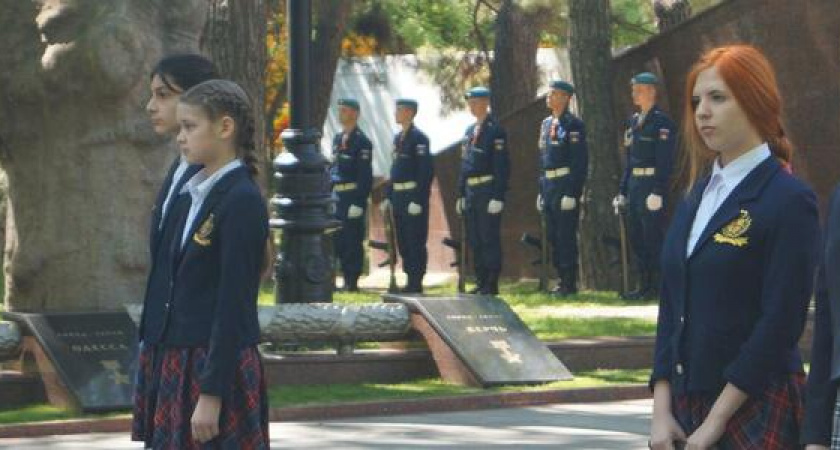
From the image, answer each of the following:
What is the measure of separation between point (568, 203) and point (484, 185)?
969 mm

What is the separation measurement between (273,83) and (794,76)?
17.1 m

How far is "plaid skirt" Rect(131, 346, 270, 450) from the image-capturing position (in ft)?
19.5

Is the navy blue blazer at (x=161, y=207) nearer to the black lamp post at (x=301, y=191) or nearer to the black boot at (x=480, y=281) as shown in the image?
the black lamp post at (x=301, y=191)

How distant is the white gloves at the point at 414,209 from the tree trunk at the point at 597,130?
1.68 metres

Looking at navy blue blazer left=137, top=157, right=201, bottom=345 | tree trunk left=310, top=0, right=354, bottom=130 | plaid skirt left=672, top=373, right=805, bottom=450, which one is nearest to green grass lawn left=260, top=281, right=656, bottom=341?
tree trunk left=310, top=0, right=354, bottom=130

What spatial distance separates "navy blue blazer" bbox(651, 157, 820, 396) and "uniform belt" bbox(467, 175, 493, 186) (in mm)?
15933

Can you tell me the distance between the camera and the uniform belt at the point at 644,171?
1954cm

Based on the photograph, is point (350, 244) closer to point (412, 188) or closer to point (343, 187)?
point (343, 187)

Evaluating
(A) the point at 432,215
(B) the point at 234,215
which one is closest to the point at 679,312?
(B) the point at 234,215

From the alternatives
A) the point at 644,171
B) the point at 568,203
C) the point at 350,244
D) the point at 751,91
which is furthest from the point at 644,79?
the point at 751,91

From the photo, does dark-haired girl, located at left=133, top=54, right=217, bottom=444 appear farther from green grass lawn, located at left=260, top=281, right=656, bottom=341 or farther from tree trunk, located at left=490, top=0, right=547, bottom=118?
tree trunk, located at left=490, top=0, right=547, bottom=118

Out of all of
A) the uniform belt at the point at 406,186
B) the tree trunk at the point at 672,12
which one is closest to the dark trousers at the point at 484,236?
the uniform belt at the point at 406,186

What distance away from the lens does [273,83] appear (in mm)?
36406

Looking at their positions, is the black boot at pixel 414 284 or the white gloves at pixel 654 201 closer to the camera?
the white gloves at pixel 654 201
